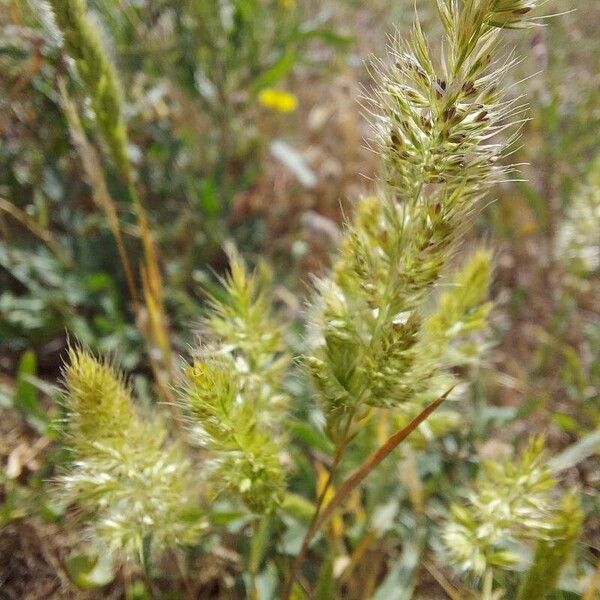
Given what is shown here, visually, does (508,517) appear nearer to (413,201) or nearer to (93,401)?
(413,201)

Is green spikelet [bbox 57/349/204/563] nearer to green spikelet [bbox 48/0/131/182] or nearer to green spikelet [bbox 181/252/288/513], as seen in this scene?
Answer: green spikelet [bbox 181/252/288/513]

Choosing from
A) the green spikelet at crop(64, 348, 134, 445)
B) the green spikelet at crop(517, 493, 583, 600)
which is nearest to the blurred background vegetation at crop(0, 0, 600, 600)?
the green spikelet at crop(517, 493, 583, 600)

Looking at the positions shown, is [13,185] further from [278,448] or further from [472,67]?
[472,67]

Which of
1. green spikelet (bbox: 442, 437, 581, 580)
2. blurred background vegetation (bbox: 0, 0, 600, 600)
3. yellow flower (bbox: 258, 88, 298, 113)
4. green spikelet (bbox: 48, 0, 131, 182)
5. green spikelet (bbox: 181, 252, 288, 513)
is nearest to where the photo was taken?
green spikelet (bbox: 181, 252, 288, 513)

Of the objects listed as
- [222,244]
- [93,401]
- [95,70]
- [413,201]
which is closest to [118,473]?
[93,401]

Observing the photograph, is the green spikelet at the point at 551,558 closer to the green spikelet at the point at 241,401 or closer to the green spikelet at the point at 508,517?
the green spikelet at the point at 508,517

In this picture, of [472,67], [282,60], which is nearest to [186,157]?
[282,60]
